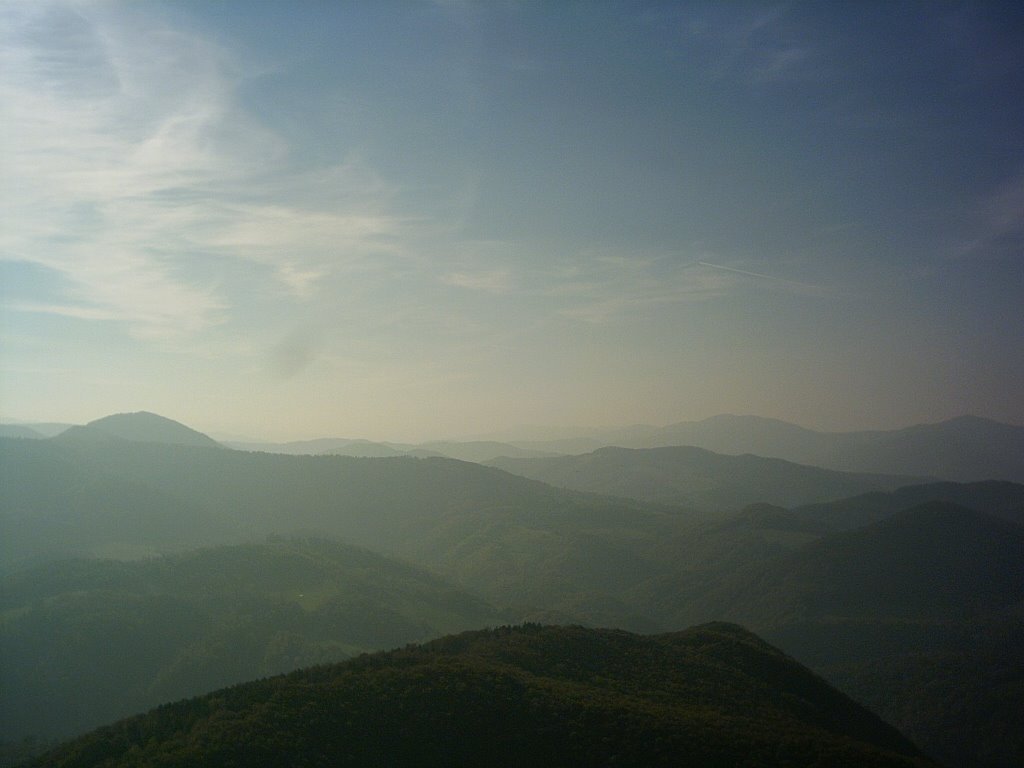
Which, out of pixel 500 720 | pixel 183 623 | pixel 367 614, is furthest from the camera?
pixel 367 614

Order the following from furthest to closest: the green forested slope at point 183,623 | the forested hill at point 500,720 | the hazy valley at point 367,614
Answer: the hazy valley at point 367,614 → the green forested slope at point 183,623 → the forested hill at point 500,720

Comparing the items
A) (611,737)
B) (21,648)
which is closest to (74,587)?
(21,648)

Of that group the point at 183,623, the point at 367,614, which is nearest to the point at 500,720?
the point at 367,614

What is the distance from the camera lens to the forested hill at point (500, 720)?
34.3 meters

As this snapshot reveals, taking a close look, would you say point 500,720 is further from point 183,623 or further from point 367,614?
point 183,623

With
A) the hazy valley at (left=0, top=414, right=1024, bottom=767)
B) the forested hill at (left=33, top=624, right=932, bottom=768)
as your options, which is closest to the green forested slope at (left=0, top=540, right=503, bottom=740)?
the hazy valley at (left=0, top=414, right=1024, bottom=767)

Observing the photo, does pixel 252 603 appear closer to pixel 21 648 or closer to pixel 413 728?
pixel 21 648

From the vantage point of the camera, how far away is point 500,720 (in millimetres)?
38281

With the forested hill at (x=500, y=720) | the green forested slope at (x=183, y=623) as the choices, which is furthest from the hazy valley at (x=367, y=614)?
the forested hill at (x=500, y=720)

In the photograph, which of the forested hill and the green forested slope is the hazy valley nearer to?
the green forested slope

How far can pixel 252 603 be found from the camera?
5133 inches

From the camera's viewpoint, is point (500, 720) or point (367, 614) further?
point (367, 614)

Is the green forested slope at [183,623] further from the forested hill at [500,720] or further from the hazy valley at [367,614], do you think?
the forested hill at [500,720]

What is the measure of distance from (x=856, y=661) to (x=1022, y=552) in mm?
92656
